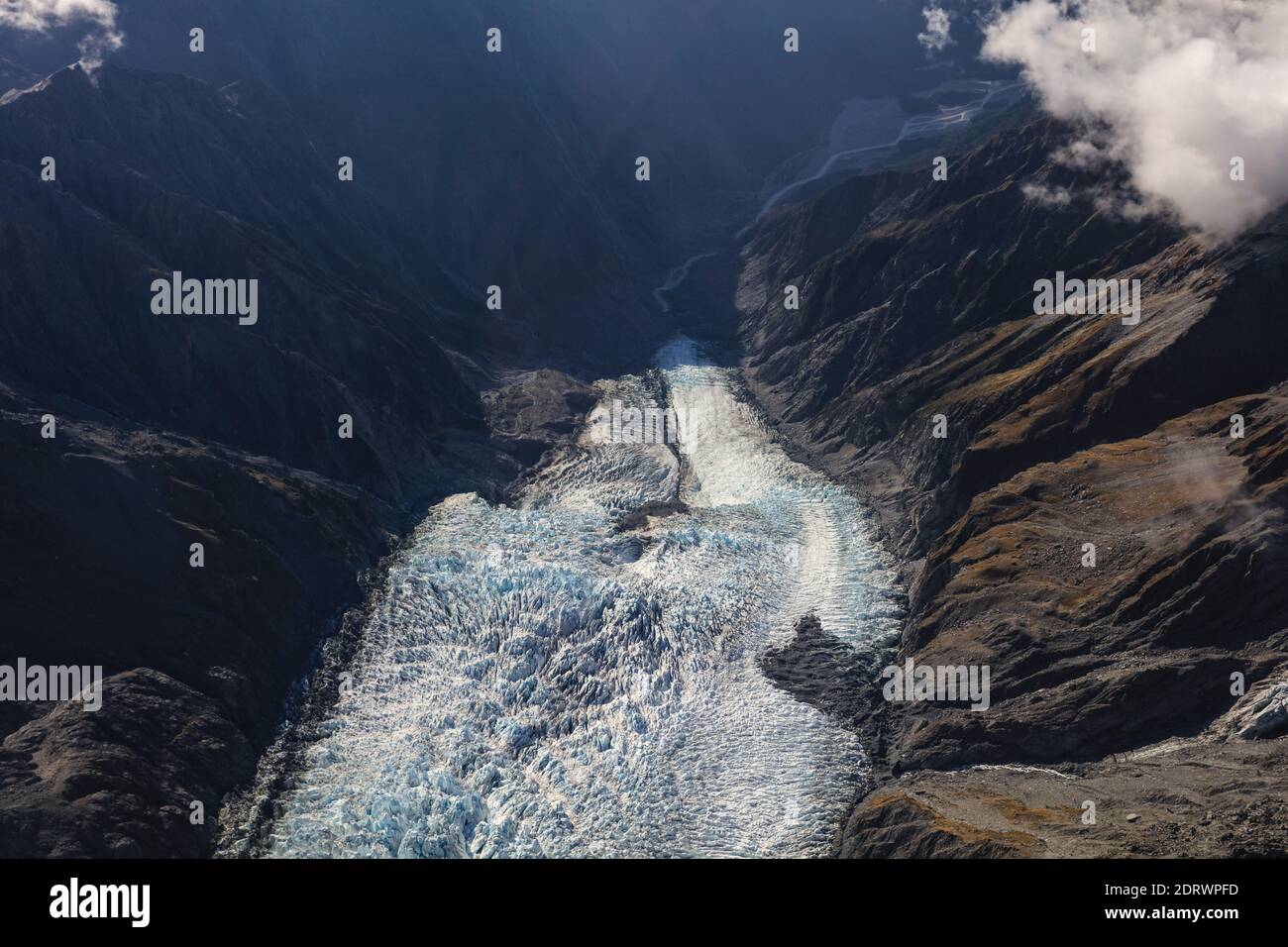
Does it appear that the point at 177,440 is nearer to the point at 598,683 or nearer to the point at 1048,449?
the point at 598,683

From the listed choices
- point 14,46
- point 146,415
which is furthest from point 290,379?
point 14,46

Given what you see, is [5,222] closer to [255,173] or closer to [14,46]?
[255,173]

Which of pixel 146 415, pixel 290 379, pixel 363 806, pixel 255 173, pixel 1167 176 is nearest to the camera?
pixel 363 806

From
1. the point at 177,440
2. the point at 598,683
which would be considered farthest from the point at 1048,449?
the point at 177,440

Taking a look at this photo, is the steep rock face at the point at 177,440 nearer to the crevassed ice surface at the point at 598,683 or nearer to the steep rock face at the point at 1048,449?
the crevassed ice surface at the point at 598,683

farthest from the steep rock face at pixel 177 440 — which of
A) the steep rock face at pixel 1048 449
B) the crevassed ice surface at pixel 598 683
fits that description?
the steep rock face at pixel 1048 449

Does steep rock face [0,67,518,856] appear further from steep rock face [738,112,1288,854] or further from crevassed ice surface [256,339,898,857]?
steep rock face [738,112,1288,854]
